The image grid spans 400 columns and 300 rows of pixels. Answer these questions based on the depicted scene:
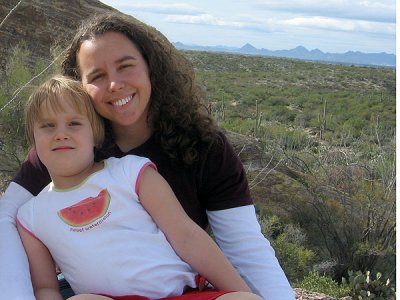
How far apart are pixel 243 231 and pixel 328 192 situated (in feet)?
19.7

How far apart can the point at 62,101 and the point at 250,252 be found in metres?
0.88

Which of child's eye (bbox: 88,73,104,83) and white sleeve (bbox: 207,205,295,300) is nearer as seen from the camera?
white sleeve (bbox: 207,205,295,300)

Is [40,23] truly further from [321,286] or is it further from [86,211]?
[86,211]

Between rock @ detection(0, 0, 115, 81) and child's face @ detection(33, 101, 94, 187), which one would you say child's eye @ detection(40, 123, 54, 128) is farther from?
rock @ detection(0, 0, 115, 81)

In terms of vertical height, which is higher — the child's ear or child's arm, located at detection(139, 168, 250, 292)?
the child's ear

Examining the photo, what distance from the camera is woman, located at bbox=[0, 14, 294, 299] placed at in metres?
2.42

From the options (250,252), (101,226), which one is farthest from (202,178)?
(101,226)

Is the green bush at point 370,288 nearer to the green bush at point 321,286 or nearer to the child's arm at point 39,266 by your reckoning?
the green bush at point 321,286

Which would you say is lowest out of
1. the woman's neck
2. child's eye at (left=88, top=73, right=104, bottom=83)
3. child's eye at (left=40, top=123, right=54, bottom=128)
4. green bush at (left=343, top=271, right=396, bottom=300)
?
green bush at (left=343, top=271, right=396, bottom=300)

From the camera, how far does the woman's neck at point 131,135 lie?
2586 millimetres

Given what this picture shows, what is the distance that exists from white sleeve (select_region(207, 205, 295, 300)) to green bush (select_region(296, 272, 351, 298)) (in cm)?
350

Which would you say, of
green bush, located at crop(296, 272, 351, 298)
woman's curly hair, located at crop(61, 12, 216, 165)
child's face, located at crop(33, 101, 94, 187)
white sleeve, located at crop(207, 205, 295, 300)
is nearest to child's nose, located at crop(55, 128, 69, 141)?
child's face, located at crop(33, 101, 94, 187)

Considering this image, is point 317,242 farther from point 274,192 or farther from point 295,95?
point 295,95

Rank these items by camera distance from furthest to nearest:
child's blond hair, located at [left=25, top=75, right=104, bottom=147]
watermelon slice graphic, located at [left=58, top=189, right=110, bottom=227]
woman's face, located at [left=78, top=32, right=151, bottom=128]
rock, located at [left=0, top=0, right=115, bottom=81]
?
1. rock, located at [left=0, top=0, right=115, bottom=81]
2. woman's face, located at [left=78, top=32, right=151, bottom=128]
3. child's blond hair, located at [left=25, top=75, right=104, bottom=147]
4. watermelon slice graphic, located at [left=58, top=189, right=110, bottom=227]
